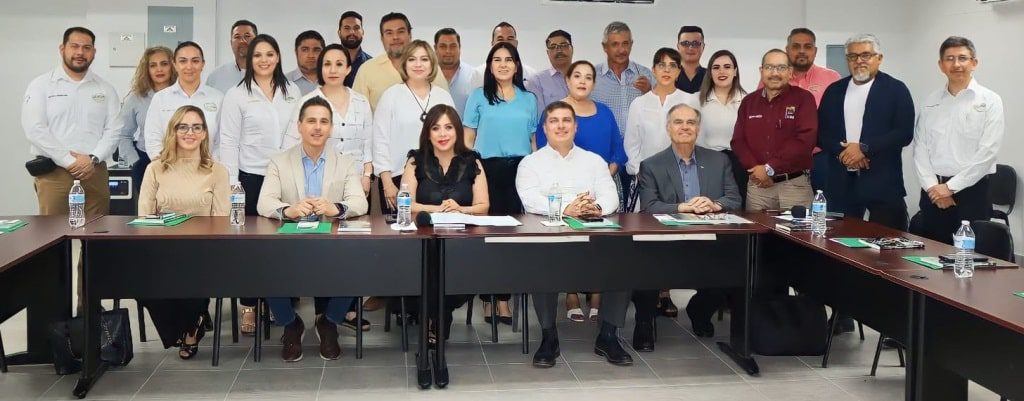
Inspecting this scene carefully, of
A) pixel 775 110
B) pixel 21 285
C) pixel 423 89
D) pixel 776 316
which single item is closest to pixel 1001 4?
pixel 775 110

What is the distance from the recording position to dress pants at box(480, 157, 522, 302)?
4688mm

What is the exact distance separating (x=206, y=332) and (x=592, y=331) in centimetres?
199

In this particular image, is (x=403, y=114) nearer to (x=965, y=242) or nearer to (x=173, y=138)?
(x=173, y=138)

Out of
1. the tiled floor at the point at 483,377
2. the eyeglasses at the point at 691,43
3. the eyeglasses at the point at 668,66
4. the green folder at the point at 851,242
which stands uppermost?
the eyeglasses at the point at 691,43

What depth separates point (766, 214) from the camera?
431 centimetres

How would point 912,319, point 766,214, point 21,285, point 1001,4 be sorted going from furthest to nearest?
point 1001,4 < point 766,214 < point 21,285 < point 912,319

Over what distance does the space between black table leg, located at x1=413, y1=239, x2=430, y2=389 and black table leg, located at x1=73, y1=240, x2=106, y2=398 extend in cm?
129

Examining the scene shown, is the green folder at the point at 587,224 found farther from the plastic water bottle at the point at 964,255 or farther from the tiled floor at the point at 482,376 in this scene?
the plastic water bottle at the point at 964,255

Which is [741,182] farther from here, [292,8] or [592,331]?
[292,8]

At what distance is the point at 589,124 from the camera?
4.75 meters

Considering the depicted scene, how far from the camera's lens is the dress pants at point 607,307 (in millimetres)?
4000

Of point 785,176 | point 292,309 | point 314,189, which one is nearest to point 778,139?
point 785,176

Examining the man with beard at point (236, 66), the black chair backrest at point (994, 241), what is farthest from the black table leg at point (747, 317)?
the man with beard at point (236, 66)

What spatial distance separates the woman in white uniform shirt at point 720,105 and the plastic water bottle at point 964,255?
194 cm
